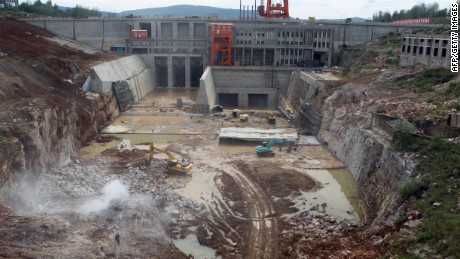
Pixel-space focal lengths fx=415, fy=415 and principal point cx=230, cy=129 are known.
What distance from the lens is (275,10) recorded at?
221ft

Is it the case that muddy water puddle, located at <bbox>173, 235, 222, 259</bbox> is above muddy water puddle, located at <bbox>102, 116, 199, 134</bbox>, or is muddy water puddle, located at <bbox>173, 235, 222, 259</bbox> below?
below

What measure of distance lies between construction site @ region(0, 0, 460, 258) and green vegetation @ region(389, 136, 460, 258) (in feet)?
1.97

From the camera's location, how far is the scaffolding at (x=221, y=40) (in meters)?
55.9

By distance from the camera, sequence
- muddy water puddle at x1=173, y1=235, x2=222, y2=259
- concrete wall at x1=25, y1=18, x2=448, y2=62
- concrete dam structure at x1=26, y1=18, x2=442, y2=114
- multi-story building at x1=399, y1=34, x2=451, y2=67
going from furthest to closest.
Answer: concrete wall at x1=25, y1=18, x2=448, y2=62
concrete dam structure at x1=26, y1=18, x2=442, y2=114
multi-story building at x1=399, y1=34, x2=451, y2=67
muddy water puddle at x1=173, y1=235, x2=222, y2=259

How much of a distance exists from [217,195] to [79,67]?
25107mm

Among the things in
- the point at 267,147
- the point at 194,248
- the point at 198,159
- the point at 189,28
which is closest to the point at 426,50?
the point at 267,147

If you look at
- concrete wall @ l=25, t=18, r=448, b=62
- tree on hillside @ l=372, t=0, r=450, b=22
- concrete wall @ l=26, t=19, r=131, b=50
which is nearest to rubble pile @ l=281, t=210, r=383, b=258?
concrete wall @ l=25, t=18, r=448, b=62

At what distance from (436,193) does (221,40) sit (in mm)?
44045

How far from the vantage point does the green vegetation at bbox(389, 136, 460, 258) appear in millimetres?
13984

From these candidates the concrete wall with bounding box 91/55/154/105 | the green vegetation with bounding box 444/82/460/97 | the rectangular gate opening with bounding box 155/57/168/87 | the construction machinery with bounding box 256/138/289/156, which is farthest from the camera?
the rectangular gate opening with bounding box 155/57/168/87

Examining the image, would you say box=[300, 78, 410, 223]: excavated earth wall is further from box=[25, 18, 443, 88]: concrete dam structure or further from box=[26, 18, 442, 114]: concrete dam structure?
box=[25, 18, 443, 88]: concrete dam structure

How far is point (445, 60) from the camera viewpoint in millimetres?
34812

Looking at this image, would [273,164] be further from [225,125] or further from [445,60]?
[445,60]

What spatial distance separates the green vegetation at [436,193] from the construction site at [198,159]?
0.60 m
